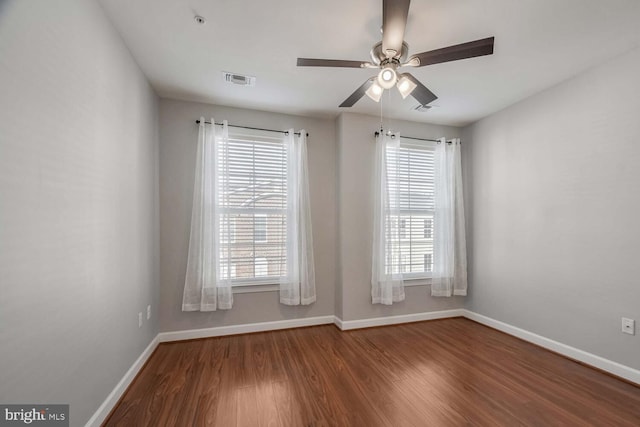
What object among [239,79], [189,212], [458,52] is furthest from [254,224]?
[458,52]

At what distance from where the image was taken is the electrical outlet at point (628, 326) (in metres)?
2.18

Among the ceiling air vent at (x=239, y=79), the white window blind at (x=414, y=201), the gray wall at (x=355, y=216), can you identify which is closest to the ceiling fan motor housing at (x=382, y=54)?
the ceiling air vent at (x=239, y=79)

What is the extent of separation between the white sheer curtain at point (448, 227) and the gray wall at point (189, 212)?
1.46 m

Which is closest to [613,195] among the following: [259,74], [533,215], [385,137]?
[533,215]

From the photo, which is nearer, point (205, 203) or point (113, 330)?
point (113, 330)

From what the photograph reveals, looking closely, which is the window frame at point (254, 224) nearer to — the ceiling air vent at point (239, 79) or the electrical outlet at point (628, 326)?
the ceiling air vent at point (239, 79)

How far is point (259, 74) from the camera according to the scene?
2543mm

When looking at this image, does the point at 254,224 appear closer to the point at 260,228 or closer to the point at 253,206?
the point at 260,228

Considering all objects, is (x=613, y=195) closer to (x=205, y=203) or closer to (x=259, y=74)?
(x=259, y=74)

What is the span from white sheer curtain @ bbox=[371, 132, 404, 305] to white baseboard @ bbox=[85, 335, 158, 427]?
8.15 feet

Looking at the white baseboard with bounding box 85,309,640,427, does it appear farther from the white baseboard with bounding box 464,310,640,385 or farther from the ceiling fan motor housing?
the ceiling fan motor housing

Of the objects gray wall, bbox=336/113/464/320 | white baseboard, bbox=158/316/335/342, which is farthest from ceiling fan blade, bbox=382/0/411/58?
white baseboard, bbox=158/316/335/342

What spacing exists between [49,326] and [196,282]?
1725 millimetres

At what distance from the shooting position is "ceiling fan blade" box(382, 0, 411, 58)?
1.35 meters
